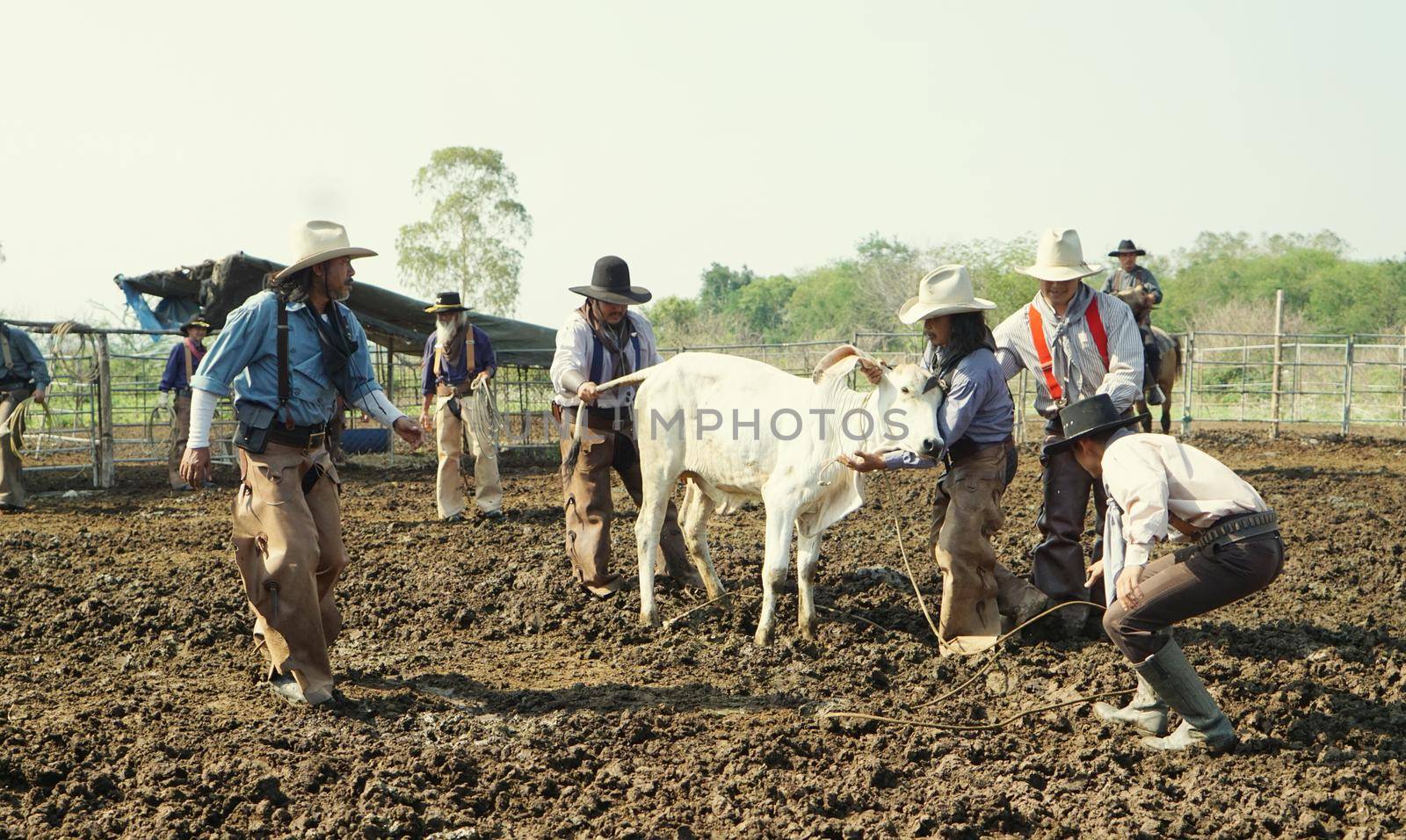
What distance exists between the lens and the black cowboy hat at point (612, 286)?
6277 millimetres

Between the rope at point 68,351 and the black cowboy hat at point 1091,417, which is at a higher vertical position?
the rope at point 68,351

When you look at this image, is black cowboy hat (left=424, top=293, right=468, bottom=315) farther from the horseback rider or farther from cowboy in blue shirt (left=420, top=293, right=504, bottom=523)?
the horseback rider

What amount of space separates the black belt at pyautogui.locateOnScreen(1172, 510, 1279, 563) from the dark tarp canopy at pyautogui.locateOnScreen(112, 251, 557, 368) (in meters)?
8.93

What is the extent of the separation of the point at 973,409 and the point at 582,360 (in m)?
2.25

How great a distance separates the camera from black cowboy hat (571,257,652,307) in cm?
628

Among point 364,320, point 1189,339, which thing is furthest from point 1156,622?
point 1189,339

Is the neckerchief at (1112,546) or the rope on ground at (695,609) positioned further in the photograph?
the rope on ground at (695,609)

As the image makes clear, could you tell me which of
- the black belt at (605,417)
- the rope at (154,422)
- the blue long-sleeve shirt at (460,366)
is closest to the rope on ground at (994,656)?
the black belt at (605,417)

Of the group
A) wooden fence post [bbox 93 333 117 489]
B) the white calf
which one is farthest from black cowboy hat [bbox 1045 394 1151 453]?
wooden fence post [bbox 93 333 117 489]

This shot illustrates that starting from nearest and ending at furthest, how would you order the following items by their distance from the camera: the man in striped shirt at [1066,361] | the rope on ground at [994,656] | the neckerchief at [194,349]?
the rope on ground at [994,656], the man in striped shirt at [1066,361], the neckerchief at [194,349]

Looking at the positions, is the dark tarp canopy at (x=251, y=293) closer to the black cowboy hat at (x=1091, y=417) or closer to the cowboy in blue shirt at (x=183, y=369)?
the cowboy in blue shirt at (x=183, y=369)

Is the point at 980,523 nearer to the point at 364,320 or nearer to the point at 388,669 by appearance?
the point at 388,669

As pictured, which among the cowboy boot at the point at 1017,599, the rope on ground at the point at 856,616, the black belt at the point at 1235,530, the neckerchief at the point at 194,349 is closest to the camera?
the black belt at the point at 1235,530

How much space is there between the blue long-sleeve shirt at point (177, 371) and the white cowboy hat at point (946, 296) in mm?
8257
